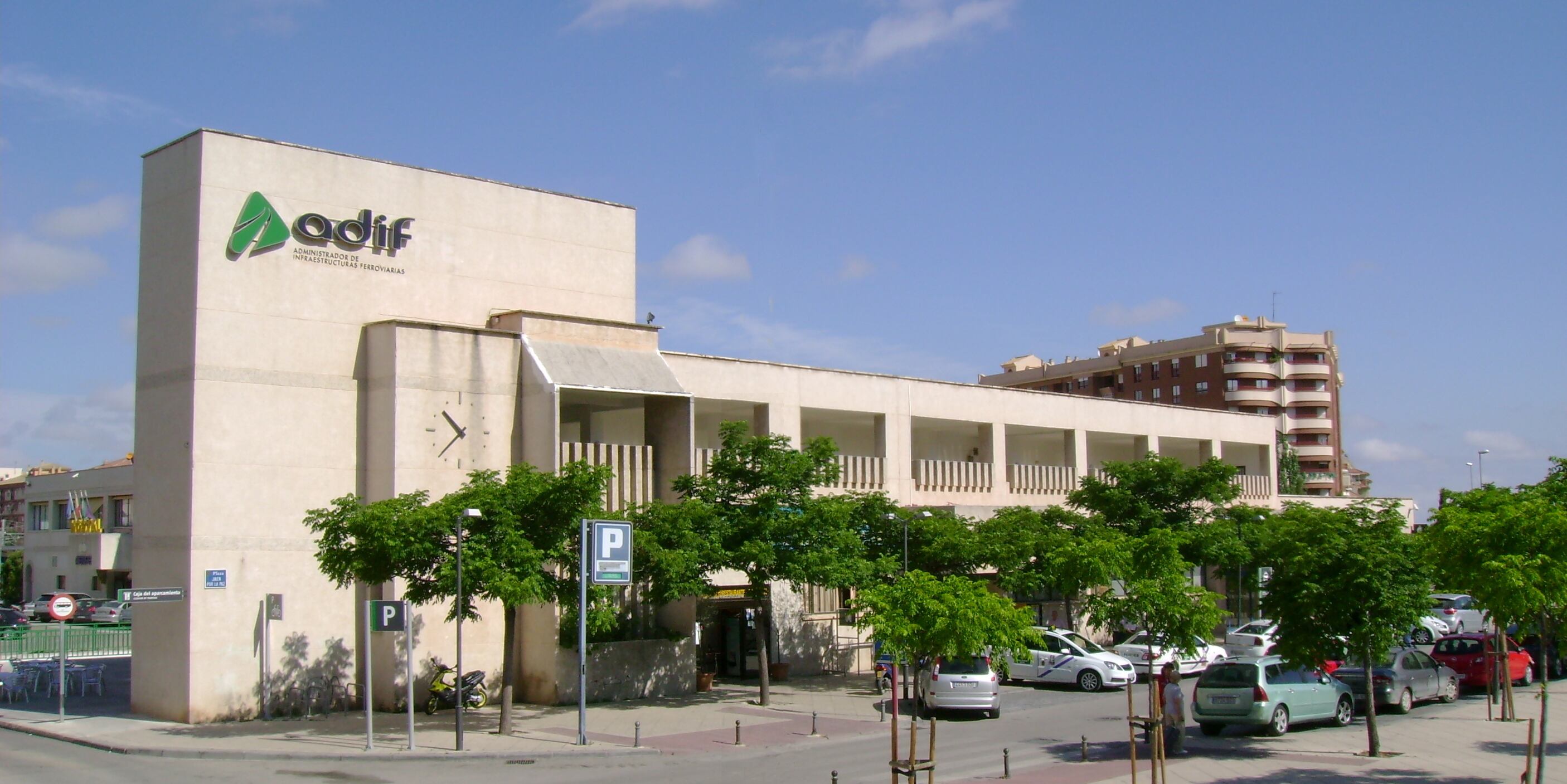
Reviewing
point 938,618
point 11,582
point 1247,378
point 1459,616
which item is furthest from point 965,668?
point 1247,378

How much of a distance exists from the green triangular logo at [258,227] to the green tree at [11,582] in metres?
63.8

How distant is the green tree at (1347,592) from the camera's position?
22.8m

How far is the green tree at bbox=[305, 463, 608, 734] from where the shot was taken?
83.0 ft

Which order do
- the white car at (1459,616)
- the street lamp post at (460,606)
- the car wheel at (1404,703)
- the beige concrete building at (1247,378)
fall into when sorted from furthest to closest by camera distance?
1. the beige concrete building at (1247,378)
2. the white car at (1459,616)
3. the car wheel at (1404,703)
4. the street lamp post at (460,606)

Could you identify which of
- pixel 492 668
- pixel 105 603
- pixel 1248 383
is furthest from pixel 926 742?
pixel 1248 383

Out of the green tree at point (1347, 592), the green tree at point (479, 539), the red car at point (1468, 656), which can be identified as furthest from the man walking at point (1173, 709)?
the red car at point (1468, 656)

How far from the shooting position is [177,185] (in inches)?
1163

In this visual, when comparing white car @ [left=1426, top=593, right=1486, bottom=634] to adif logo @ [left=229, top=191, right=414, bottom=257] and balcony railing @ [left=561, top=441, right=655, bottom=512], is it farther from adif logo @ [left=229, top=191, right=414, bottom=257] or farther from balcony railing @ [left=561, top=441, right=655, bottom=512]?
adif logo @ [left=229, top=191, right=414, bottom=257]

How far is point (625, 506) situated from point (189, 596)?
32.9 feet

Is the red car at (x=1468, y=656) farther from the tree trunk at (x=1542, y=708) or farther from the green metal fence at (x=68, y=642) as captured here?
the green metal fence at (x=68, y=642)

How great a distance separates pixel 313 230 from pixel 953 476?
77.1 feet

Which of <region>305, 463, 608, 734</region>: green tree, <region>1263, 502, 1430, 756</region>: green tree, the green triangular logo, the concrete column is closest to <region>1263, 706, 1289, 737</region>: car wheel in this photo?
<region>1263, 502, 1430, 756</region>: green tree

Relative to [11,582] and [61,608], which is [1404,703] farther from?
[11,582]

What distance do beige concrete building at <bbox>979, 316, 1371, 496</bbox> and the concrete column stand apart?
268 ft
